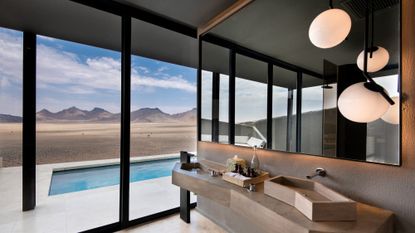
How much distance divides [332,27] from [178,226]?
9.27 ft

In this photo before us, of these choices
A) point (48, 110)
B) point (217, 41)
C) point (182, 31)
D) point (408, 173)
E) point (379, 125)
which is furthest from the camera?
point (182, 31)

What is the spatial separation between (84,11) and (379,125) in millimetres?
3244

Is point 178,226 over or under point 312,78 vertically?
under

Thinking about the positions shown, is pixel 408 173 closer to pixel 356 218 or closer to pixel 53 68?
pixel 356 218

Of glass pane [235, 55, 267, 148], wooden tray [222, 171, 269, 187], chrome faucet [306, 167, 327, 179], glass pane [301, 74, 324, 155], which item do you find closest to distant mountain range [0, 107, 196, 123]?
glass pane [235, 55, 267, 148]

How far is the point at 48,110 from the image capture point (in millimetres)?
2633

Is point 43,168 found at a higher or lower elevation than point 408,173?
lower

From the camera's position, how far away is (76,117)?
2.72 m

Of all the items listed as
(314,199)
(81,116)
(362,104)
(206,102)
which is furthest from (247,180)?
(81,116)

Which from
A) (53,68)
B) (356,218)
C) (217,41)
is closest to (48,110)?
(53,68)

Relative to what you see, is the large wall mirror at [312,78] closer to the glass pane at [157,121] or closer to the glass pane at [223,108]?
the glass pane at [223,108]

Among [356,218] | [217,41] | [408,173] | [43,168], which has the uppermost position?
[217,41]

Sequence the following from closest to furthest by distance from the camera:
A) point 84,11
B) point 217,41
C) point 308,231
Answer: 1. point 308,231
2. point 84,11
3. point 217,41

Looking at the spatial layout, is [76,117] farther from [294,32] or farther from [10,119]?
[294,32]
